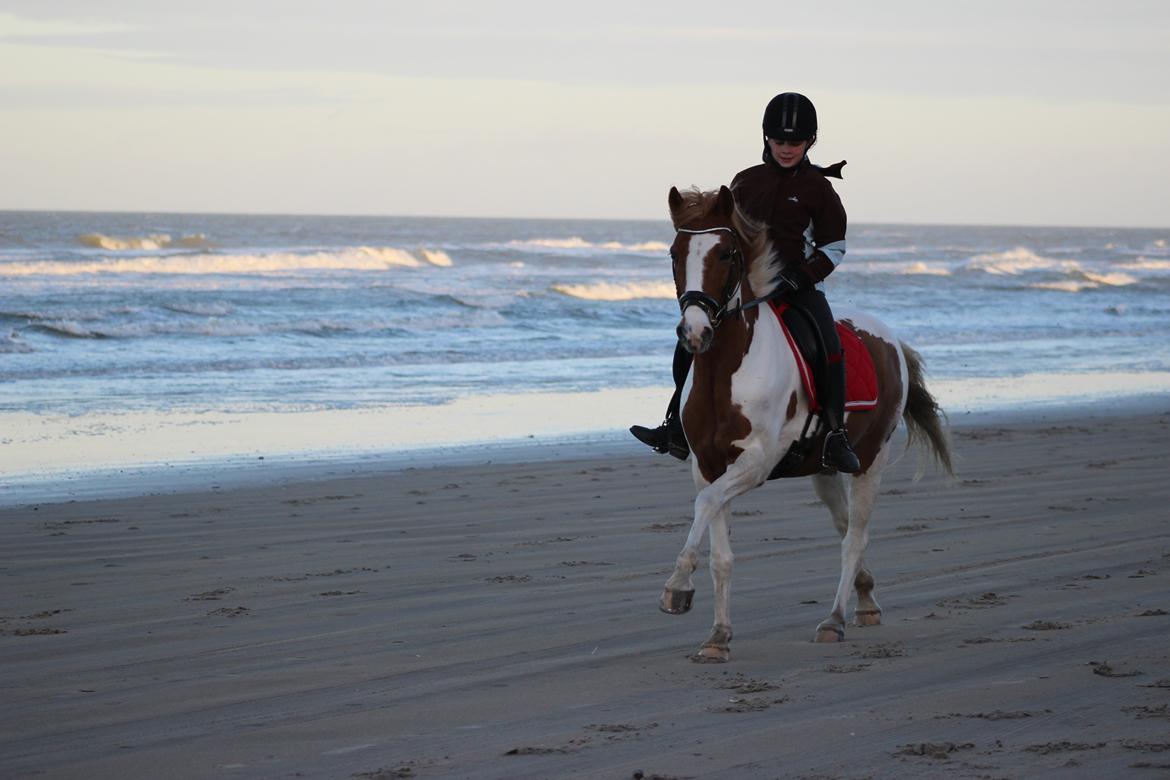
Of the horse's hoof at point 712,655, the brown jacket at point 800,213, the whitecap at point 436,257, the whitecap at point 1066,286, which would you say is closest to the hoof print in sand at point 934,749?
the horse's hoof at point 712,655

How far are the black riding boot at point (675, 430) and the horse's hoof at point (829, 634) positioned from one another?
0.95 m

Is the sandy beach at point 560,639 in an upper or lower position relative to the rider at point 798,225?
lower

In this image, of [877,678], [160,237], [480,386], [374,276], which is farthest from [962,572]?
[160,237]

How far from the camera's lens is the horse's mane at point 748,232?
18.3ft

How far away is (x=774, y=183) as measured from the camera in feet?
20.3

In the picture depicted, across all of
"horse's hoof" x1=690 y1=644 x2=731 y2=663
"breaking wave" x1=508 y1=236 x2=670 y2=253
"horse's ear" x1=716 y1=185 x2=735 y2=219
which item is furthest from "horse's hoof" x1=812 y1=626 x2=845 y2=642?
"breaking wave" x1=508 y1=236 x2=670 y2=253

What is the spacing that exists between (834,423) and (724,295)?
926mm

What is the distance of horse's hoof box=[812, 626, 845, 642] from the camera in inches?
235

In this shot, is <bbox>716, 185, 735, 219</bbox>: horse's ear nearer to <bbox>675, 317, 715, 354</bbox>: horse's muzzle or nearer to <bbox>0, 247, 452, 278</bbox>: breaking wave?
<bbox>675, 317, 715, 354</bbox>: horse's muzzle

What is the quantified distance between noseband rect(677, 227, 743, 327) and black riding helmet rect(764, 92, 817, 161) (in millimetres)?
713

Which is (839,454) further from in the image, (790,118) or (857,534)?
(790,118)

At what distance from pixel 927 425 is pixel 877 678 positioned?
8.36 ft

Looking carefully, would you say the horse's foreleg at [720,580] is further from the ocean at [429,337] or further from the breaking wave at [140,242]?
the breaking wave at [140,242]

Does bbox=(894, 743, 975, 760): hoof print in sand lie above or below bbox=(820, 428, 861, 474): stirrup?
below
